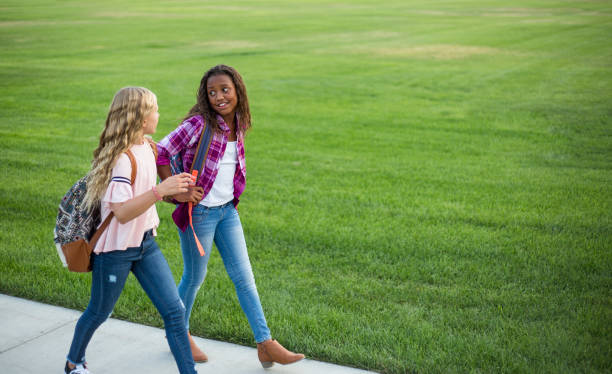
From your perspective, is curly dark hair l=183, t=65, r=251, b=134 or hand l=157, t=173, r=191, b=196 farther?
curly dark hair l=183, t=65, r=251, b=134

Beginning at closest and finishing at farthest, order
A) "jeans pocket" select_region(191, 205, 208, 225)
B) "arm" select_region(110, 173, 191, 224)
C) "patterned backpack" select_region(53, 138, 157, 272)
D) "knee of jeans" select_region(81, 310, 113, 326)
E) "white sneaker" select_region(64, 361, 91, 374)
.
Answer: "arm" select_region(110, 173, 191, 224)
"patterned backpack" select_region(53, 138, 157, 272)
"knee of jeans" select_region(81, 310, 113, 326)
"white sneaker" select_region(64, 361, 91, 374)
"jeans pocket" select_region(191, 205, 208, 225)

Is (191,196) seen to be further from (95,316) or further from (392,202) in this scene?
(392,202)

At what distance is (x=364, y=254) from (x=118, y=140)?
10.7 feet

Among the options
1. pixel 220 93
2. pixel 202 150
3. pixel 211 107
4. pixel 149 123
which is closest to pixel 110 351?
pixel 202 150

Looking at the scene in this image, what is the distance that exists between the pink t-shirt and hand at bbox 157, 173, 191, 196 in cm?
14

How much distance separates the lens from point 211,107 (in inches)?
159

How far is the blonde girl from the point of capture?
339 centimetres

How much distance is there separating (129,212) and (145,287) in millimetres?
508

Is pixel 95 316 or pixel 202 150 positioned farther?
pixel 202 150

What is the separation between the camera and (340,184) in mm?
8586

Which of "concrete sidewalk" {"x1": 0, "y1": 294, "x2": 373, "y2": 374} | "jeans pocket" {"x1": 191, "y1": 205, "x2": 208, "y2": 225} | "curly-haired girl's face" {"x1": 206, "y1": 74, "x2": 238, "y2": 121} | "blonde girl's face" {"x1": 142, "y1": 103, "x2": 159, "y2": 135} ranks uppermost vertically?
"curly-haired girl's face" {"x1": 206, "y1": 74, "x2": 238, "y2": 121}

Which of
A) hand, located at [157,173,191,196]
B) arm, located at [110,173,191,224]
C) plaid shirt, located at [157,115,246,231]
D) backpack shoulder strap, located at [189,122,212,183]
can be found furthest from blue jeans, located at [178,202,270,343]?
arm, located at [110,173,191,224]

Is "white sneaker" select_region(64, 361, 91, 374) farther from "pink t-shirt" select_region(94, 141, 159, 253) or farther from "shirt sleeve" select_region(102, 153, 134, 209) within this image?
"shirt sleeve" select_region(102, 153, 134, 209)

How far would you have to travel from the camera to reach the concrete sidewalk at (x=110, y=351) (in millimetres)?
4055
